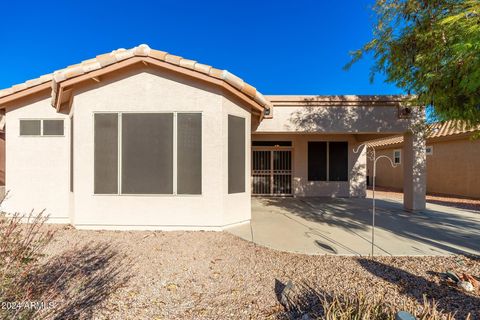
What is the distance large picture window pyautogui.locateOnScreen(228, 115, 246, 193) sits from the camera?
686cm

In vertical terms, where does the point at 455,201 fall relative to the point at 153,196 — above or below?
below

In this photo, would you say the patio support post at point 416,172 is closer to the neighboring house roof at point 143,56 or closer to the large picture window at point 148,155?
the neighboring house roof at point 143,56

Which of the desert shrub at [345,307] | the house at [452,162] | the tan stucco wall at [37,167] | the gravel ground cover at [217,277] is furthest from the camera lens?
the house at [452,162]

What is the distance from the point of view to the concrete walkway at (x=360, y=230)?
212 inches

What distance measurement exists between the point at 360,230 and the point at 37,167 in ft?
31.0

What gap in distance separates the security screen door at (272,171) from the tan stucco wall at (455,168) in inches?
400

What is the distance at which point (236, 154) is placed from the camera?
7.05 metres

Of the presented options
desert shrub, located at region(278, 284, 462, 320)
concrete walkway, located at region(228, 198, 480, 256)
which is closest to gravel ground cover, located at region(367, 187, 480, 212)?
concrete walkway, located at region(228, 198, 480, 256)

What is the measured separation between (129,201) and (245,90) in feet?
13.7

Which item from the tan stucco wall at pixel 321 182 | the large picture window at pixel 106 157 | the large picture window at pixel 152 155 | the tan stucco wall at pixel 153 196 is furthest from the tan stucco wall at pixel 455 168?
the large picture window at pixel 106 157

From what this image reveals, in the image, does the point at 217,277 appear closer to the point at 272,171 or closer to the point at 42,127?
the point at 42,127

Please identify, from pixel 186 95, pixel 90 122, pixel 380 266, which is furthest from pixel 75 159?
pixel 380 266

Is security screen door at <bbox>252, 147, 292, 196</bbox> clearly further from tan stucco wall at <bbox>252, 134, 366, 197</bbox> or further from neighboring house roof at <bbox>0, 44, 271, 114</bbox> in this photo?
neighboring house roof at <bbox>0, 44, 271, 114</bbox>

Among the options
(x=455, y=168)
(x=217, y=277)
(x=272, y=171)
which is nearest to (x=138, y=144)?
(x=217, y=277)
